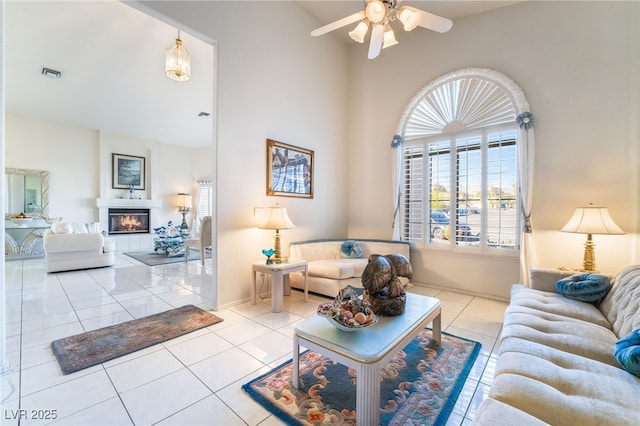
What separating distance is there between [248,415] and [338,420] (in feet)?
1.72

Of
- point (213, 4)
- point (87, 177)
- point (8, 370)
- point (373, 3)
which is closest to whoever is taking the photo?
point (8, 370)

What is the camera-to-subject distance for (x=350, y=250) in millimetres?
4246

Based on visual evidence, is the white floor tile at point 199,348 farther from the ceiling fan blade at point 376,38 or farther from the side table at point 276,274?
the ceiling fan blade at point 376,38

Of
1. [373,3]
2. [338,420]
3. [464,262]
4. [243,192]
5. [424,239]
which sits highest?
[373,3]

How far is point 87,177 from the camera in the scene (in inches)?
280

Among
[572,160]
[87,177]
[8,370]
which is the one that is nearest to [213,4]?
[8,370]

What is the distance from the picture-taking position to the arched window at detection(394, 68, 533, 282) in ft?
11.6

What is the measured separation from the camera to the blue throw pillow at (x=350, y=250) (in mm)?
4230

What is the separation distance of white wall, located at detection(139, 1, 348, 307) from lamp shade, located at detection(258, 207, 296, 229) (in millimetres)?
294

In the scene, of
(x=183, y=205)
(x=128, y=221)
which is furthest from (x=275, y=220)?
(x=128, y=221)

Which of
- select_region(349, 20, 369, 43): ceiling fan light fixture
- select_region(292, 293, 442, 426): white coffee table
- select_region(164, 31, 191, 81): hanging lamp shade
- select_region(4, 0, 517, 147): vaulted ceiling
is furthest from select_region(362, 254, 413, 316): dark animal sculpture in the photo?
select_region(4, 0, 517, 147): vaulted ceiling

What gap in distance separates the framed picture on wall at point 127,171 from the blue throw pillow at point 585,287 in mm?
9522

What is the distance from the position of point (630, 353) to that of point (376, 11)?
107 inches

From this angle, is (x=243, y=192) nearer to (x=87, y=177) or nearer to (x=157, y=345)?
(x=157, y=345)
